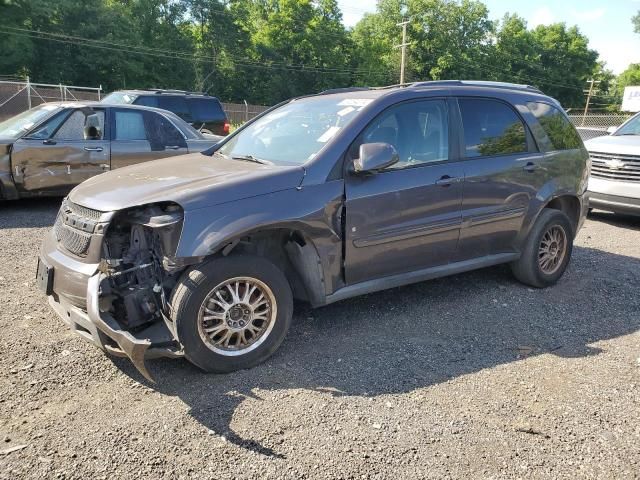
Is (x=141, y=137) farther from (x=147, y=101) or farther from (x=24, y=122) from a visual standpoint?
(x=147, y=101)

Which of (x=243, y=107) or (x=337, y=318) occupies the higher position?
(x=243, y=107)

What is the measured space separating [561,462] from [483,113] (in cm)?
303

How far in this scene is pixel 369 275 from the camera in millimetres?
3955

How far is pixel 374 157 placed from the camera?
Answer: 3654mm

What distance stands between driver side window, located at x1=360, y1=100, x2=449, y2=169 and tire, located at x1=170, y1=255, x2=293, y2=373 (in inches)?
52.9

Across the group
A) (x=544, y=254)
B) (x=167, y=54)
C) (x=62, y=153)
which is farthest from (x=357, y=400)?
(x=167, y=54)

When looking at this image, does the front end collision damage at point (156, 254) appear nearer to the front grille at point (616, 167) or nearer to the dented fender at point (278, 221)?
the dented fender at point (278, 221)

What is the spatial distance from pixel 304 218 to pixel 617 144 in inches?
283

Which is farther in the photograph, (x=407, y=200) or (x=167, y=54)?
(x=167, y=54)

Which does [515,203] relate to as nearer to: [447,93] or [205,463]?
[447,93]

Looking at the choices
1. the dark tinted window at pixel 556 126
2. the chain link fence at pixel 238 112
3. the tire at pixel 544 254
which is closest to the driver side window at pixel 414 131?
the dark tinted window at pixel 556 126

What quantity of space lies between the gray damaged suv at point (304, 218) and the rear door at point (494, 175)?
0.05 ft

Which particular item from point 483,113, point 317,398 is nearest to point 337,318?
point 317,398

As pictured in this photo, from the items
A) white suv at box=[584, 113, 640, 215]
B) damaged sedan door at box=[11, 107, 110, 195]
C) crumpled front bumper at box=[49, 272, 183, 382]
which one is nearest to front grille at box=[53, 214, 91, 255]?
crumpled front bumper at box=[49, 272, 183, 382]
